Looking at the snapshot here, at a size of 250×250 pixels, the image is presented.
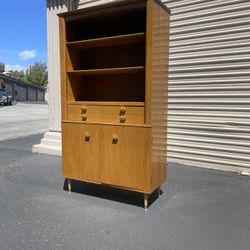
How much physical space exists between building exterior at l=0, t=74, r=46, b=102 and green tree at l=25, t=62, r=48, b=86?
6.24 meters

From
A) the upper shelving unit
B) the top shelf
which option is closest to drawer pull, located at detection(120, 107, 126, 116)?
the upper shelving unit

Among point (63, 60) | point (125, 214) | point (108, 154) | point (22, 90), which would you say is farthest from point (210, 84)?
point (22, 90)

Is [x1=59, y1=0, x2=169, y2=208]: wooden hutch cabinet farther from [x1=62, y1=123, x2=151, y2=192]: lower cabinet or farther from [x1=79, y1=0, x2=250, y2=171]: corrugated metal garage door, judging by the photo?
[x1=79, y1=0, x2=250, y2=171]: corrugated metal garage door

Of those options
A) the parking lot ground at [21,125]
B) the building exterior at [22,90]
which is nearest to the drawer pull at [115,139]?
the parking lot ground at [21,125]

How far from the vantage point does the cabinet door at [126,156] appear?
269 cm

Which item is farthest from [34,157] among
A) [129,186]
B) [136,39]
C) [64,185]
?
[136,39]

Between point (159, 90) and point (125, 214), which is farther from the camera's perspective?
point (159, 90)

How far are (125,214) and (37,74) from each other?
46094 millimetres

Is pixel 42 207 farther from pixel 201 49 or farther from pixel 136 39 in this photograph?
pixel 201 49

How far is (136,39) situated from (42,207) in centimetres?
193

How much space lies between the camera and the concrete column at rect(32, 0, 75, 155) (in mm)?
4938

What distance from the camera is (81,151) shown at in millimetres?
3053

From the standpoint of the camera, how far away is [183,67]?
4105 mm

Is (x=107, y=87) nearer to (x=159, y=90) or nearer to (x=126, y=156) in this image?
(x=159, y=90)
